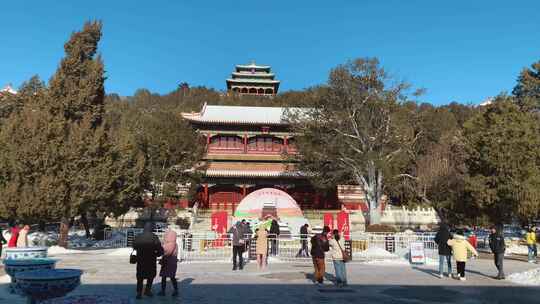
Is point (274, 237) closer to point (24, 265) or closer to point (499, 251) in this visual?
point (499, 251)

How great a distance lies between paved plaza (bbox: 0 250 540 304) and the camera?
335 inches

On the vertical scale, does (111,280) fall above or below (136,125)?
below

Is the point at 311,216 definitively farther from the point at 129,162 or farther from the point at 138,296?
the point at 138,296

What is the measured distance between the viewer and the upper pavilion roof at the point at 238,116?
1579 inches

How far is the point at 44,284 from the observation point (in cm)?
591

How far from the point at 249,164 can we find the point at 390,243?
22.4m

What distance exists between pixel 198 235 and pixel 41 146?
7414mm

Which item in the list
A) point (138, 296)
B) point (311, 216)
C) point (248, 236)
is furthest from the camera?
point (311, 216)

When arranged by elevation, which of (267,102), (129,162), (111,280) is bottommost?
(111,280)

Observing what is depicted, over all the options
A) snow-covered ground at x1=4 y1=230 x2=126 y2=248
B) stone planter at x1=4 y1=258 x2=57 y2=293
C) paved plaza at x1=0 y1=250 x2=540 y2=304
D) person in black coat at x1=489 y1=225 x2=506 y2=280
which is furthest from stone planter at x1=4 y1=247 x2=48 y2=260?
snow-covered ground at x1=4 y1=230 x2=126 y2=248

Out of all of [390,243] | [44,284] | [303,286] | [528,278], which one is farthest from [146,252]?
[390,243]

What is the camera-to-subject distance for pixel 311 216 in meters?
34.0

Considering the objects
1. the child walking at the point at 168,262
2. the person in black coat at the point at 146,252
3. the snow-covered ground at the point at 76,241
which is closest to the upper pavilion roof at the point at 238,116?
the snow-covered ground at the point at 76,241

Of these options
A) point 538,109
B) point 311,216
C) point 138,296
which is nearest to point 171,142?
point 311,216
